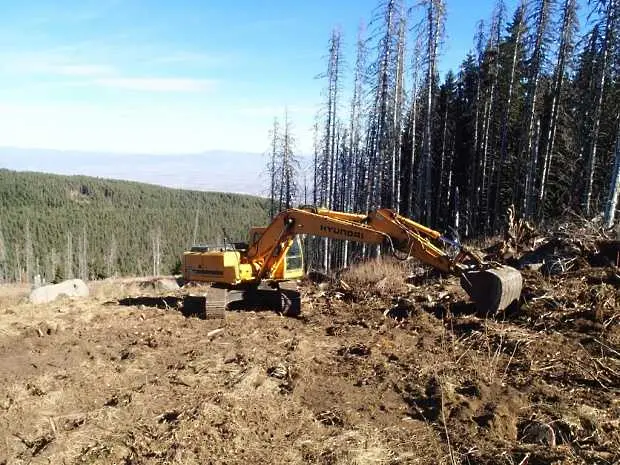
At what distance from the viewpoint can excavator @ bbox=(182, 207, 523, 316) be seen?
9.06 m

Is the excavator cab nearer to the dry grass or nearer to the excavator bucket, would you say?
the dry grass

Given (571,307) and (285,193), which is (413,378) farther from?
(285,193)

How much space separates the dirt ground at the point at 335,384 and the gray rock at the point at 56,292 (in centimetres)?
466

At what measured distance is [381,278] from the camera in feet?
45.9

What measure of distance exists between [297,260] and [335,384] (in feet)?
18.1

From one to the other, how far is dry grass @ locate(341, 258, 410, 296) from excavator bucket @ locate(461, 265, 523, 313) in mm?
3059

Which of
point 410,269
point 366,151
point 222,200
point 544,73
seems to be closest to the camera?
point 410,269

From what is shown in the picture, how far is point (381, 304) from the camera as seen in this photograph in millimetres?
11305

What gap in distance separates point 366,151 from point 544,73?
11.5m

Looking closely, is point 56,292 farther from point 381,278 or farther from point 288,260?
point 381,278

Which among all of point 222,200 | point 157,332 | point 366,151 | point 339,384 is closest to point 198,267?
point 157,332

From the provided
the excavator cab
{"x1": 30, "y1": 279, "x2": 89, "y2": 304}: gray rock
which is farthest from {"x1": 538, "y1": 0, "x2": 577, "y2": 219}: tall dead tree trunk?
{"x1": 30, "y1": 279, "x2": 89, "y2": 304}: gray rock

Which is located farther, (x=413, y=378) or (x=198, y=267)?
(x=198, y=267)

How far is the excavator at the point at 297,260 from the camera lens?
9062mm
